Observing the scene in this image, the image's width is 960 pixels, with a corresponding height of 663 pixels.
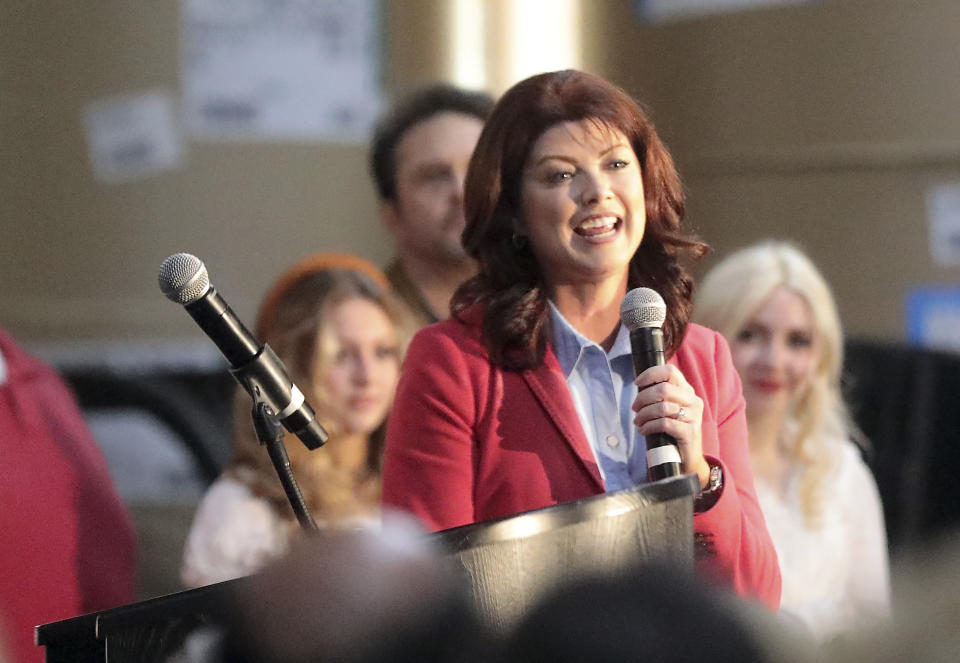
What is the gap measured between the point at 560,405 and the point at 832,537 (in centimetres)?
73

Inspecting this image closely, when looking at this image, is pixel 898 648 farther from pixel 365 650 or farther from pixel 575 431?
pixel 575 431

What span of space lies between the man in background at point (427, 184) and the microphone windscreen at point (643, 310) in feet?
2.65

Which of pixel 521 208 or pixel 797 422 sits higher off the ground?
pixel 521 208

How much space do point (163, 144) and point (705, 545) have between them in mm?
2967

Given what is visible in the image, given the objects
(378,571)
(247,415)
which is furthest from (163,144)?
(378,571)

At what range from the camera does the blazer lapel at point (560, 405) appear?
37.7 inches

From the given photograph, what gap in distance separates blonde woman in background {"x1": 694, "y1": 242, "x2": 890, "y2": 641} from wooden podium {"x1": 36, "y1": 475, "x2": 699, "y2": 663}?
0.45 m

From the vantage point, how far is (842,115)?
125 inches

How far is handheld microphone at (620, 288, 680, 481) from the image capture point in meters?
0.89

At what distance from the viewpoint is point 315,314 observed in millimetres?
1891

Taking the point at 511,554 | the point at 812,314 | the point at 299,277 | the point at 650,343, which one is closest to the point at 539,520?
the point at 511,554

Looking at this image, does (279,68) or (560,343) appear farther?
(279,68)

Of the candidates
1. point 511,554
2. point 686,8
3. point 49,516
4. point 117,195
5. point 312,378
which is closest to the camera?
point 511,554

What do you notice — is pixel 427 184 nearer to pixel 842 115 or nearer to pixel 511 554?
pixel 511 554
